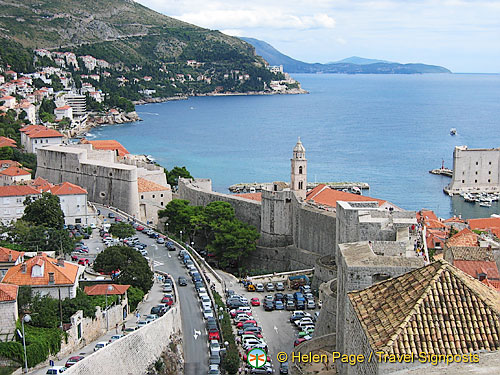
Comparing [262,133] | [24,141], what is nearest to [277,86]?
[262,133]

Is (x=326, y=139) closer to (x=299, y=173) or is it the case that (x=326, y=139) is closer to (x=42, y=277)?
(x=299, y=173)

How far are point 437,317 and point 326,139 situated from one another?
259ft

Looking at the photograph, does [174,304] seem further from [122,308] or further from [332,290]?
[332,290]

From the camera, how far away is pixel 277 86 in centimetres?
17688

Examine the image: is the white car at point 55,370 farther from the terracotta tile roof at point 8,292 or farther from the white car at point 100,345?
the terracotta tile roof at point 8,292

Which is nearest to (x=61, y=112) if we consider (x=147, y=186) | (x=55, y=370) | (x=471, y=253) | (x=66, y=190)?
(x=147, y=186)

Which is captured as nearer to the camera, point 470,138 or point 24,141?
point 24,141

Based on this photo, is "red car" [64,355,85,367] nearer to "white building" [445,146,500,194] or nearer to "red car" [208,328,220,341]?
"red car" [208,328,220,341]

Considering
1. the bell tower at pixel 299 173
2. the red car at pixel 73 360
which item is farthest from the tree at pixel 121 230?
the red car at pixel 73 360

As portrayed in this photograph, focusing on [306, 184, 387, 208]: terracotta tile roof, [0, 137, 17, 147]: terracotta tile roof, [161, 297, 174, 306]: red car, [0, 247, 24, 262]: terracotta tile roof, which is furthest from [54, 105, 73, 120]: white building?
[161, 297, 174, 306]: red car

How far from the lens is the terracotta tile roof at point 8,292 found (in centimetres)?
1492

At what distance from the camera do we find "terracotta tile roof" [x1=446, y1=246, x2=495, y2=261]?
2052 cm

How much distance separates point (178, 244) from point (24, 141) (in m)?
24.8

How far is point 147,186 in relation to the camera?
37.6 metres
